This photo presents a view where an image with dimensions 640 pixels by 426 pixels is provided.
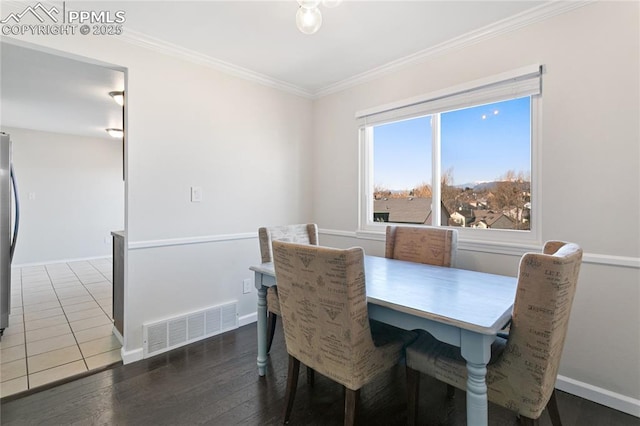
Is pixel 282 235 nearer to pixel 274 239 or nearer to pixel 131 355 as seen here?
pixel 274 239

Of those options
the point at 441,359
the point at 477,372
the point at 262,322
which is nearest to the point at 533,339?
the point at 477,372

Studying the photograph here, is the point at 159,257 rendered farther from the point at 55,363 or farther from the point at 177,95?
the point at 177,95

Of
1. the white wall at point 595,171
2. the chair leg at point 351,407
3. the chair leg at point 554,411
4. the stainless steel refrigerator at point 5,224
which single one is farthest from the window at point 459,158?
the stainless steel refrigerator at point 5,224

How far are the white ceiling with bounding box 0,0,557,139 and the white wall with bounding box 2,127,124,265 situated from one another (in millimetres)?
2391

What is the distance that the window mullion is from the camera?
248 centimetres

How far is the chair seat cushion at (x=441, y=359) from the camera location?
4.24 ft

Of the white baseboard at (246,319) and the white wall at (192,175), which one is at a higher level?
the white wall at (192,175)

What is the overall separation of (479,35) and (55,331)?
167 inches

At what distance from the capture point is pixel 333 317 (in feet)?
4.24

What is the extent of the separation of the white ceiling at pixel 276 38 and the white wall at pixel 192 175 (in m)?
0.20

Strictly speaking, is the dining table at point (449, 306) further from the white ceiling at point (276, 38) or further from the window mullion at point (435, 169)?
the white ceiling at point (276, 38)

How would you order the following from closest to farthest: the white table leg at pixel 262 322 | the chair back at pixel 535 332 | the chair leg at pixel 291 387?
the chair back at pixel 535 332 < the chair leg at pixel 291 387 < the white table leg at pixel 262 322

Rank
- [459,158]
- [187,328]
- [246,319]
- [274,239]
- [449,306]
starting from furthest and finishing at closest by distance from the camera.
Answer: [246,319]
[187,328]
[459,158]
[274,239]
[449,306]

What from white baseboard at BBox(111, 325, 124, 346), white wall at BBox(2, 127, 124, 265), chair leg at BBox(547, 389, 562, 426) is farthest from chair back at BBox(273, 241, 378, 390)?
white wall at BBox(2, 127, 124, 265)
